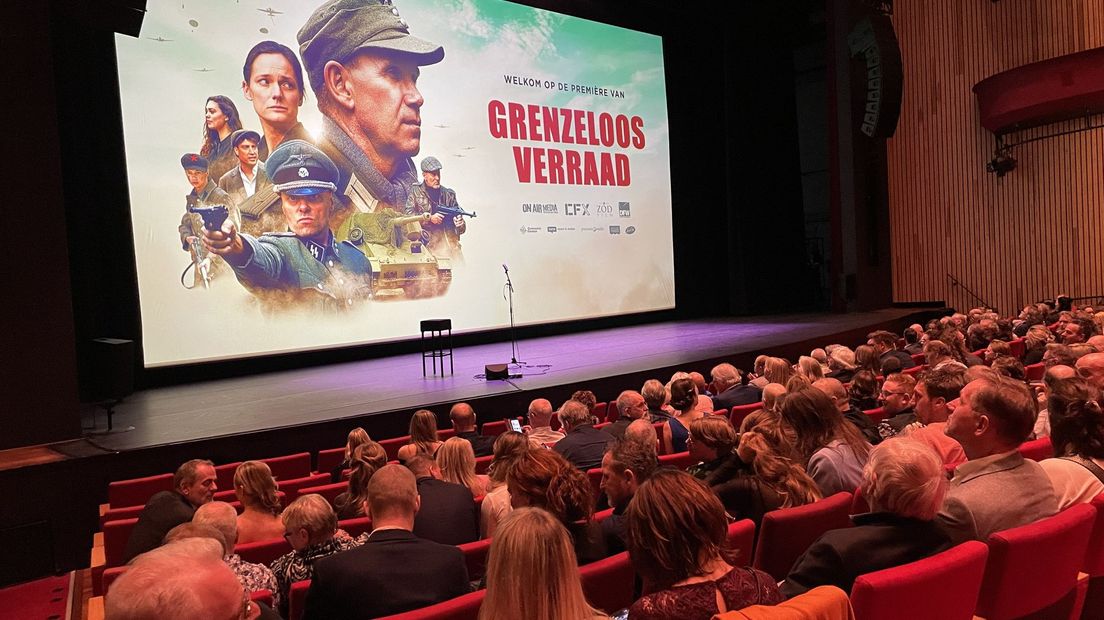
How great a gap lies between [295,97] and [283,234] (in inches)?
68.2

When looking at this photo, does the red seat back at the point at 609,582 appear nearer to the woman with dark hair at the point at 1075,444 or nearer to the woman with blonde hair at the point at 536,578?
the woman with blonde hair at the point at 536,578

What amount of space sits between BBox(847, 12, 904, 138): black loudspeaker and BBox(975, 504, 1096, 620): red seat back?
13.4m

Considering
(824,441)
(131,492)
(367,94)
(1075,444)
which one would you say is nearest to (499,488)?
(824,441)

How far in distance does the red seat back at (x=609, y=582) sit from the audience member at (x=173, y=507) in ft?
6.70

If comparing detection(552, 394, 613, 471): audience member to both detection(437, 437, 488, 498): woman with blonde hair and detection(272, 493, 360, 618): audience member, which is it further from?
detection(272, 493, 360, 618): audience member

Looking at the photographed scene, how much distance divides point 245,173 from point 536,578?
8451 mm

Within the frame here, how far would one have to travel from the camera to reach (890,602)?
178cm

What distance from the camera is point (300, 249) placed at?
929 cm

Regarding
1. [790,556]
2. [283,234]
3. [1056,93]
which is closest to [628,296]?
[283,234]

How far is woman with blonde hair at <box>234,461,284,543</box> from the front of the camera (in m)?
3.21

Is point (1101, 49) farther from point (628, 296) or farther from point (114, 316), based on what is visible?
point (114, 316)

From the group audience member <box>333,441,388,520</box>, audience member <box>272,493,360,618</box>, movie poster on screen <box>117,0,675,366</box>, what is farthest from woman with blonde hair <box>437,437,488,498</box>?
movie poster on screen <box>117,0,675,366</box>

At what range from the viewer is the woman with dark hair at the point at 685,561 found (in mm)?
1639

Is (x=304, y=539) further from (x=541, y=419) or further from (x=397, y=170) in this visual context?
(x=397, y=170)
